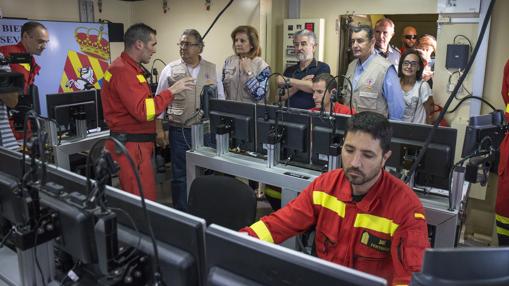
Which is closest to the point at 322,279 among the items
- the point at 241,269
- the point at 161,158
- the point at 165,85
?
the point at 241,269

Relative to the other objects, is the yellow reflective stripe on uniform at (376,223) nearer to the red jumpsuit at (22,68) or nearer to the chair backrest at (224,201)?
the chair backrest at (224,201)

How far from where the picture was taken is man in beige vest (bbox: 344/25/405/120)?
3.05 metres

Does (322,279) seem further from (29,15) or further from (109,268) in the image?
(29,15)

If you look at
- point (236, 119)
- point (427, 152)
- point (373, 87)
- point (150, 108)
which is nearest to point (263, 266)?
point (427, 152)

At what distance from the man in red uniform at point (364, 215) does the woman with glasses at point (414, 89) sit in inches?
68.3

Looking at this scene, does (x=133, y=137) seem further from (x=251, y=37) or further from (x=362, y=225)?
(x=362, y=225)

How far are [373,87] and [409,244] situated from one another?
1.90 meters

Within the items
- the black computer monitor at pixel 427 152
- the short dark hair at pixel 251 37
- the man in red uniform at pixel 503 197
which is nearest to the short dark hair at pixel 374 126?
the black computer monitor at pixel 427 152

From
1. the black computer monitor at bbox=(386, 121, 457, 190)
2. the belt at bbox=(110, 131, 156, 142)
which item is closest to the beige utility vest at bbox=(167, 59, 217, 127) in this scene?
the belt at bbox=(110, 131, 156, 142)

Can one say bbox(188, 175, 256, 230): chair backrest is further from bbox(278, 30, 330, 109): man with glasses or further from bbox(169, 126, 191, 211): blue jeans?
bbox(278, 30, 330, 109): man with glasses

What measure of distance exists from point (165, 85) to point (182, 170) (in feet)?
2.28

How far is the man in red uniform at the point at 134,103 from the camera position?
2.71 meters

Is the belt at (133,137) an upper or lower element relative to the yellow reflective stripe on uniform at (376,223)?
upper

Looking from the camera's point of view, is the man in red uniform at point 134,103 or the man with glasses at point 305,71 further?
the man with glasses at point 305,71
